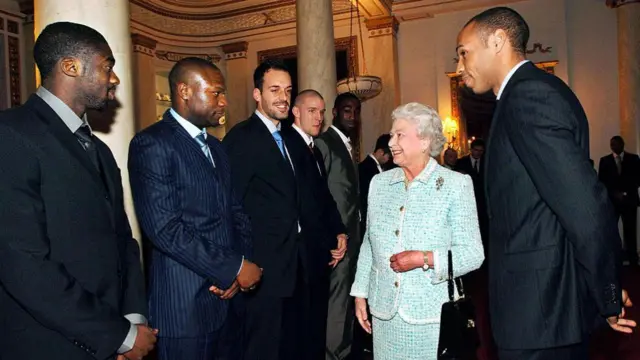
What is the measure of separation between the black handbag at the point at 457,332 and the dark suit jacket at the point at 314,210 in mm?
1069

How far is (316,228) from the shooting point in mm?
3107

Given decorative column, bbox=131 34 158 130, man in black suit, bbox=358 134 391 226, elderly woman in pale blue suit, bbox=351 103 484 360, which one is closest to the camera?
elderly woman in pale blue suit, bbox=351 103 484 360

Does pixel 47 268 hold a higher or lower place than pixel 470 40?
lower

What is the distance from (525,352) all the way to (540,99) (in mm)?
849

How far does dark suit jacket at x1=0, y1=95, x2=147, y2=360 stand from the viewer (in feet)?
4.85

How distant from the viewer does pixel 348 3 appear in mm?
10555

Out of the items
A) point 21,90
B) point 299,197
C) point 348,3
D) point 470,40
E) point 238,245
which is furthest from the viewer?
point 348,3

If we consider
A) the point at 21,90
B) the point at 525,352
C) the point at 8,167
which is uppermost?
the point at 21,90

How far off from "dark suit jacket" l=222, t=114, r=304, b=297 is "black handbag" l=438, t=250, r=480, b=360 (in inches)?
37.0

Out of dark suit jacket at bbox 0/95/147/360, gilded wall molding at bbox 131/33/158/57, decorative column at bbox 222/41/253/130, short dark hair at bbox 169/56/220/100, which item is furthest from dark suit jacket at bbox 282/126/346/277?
decorative column at bbox 222/41/253/130

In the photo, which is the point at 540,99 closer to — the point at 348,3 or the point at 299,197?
the point at 299,197

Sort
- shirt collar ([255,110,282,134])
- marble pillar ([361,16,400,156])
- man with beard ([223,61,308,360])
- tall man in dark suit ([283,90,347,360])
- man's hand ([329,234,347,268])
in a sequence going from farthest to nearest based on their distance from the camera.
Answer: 1. marble pillar ([361,16,400,156])
2. man's hand ([329,234,347,268])
3. tall man in dark suit ([283,90,347,360])
4. shirt collar ([255,110,282,134])
5. man with beard ([223,61,308,360])


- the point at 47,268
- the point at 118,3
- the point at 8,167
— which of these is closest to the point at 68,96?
the point at 8,167

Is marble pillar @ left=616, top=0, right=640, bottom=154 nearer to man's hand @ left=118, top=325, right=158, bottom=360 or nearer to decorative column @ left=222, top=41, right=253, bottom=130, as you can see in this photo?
decorative column @ left=222, top=41, right=253, bottom=130
